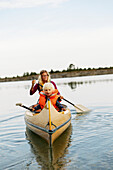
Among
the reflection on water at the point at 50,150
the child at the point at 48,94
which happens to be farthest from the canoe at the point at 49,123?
the child at the point at 48,94

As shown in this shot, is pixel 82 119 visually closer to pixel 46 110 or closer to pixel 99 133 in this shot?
pixel 99 133

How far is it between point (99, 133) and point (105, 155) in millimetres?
1845

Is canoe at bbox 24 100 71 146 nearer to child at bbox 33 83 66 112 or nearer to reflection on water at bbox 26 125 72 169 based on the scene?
reflection on water at bbox 26 125 72 169

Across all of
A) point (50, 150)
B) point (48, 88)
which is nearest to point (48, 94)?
point (48, 88)

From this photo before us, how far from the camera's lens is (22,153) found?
5820 millimetres

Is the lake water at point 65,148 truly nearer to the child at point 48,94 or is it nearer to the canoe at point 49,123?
the canoe at point 49,123

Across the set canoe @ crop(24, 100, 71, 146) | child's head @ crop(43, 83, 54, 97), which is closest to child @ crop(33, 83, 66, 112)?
child's head @ crop(43, 83, 54, 97)

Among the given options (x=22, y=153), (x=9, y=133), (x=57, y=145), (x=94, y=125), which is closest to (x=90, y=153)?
(x=57, y=145)

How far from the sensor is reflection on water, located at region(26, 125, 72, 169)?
5.05 meters

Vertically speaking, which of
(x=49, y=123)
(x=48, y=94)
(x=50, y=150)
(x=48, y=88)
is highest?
(x=48, y=88)

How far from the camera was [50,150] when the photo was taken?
5.96m

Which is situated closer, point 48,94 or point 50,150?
point 50,150

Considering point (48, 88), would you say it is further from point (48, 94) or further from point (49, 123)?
point (49, 123)

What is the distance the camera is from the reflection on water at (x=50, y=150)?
5.05 metres
